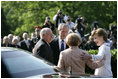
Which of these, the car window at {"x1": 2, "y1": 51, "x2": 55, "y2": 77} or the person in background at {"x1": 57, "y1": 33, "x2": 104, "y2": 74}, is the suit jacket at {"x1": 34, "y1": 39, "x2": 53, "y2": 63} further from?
the car window at {"x1": 2, "y1": 51, "x2": 55, "y2": 77}

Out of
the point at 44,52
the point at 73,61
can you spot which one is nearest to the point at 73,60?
the point at 73,61

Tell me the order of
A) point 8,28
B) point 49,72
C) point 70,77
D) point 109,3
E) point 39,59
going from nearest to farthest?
point 70,77, point 49,72, point 39,59, point 109,3, point 8,28

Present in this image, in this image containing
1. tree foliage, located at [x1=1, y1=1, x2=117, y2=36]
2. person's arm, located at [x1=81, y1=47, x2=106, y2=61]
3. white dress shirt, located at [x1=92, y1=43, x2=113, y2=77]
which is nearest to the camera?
person's arm, located at [x1=81, y1=47, x2=106, y2=61]

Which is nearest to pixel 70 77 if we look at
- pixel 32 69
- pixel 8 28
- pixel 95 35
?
pixel 32 69

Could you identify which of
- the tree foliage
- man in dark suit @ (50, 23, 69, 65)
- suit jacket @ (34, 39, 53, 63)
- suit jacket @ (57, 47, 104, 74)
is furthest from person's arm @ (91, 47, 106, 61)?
the tree foliage

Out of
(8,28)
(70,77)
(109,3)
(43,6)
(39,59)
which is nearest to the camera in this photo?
(70,77)

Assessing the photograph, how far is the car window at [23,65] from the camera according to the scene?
403 cm

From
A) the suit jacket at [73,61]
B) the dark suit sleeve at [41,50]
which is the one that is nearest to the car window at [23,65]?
the suit jacket at [73,61]

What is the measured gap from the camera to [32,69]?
4.16m

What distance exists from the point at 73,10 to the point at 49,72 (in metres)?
24.8

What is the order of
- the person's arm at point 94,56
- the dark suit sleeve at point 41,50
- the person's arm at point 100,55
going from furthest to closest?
the dark suit sleeve at point 41,50 → the person's arm at point 100,55 → the person's arm at point 94,56

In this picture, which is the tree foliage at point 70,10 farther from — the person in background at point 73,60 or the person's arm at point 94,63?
the person in background at point 73,60

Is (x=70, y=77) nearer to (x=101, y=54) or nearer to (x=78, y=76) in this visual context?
(x=78, y=76)

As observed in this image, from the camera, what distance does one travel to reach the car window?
13.2ft
